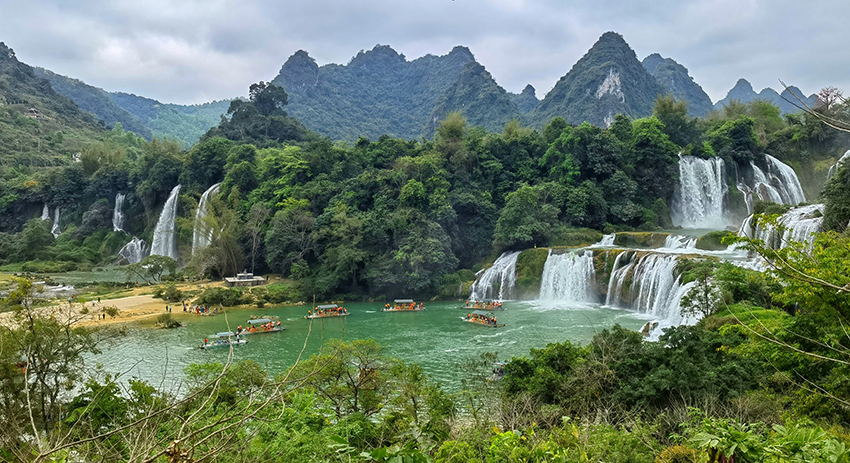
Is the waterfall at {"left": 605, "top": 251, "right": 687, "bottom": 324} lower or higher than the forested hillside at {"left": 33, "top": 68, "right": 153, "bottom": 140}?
lower

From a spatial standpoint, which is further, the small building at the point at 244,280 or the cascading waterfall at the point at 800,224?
the small building at the point at 244,280

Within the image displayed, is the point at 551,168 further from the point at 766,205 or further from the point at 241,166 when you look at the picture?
the point at 241,166

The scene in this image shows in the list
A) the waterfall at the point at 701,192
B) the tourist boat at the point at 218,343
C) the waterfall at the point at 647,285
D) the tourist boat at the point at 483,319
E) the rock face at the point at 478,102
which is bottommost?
the tourist boat at the point at 218,343

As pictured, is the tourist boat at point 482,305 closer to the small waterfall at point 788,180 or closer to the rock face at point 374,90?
the small waterfall at point 788,180

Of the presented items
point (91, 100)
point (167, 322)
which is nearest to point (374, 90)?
point (91, 100)

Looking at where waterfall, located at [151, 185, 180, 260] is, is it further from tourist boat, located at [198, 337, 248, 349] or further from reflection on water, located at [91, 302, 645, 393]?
tourist boat, located at [198, 337, 248, 349]

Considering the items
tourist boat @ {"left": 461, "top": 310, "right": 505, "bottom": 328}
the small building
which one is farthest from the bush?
tourist boat @ {"left": 461, "top": 310, "right": 505, "bottom": 328}

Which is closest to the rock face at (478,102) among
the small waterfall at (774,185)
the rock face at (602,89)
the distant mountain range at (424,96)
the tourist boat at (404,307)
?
the distant mountain range at (424,96)

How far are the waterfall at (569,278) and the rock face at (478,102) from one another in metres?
42.7

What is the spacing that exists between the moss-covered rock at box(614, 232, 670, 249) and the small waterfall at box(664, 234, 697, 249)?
0.31 m

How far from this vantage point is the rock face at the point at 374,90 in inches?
3168

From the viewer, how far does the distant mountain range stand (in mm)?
67312

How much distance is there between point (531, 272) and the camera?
83.1ft

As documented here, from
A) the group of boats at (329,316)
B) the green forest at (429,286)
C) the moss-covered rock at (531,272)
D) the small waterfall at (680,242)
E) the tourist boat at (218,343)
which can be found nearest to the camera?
the green forest at (429,286)
